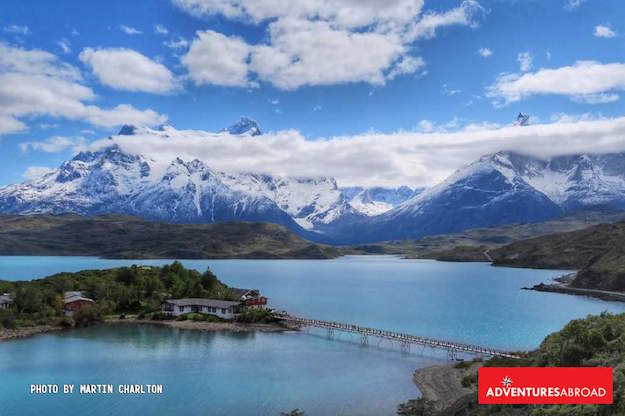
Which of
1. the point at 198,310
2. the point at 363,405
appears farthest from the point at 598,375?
the point at 198,310

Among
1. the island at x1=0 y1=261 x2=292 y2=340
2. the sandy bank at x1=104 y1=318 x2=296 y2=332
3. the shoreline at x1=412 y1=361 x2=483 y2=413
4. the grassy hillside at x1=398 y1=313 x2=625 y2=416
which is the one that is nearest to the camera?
the grassy hillside at x1=398 y1=313 x2=625 y2=416

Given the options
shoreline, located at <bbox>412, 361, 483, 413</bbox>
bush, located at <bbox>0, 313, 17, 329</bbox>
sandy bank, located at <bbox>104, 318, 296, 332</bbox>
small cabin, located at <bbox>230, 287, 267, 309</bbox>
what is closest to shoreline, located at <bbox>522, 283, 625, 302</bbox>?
small cabin, located at <bbox>230, 287, 267, 309</bbox>

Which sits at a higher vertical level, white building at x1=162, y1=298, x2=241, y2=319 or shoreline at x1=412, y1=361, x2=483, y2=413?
white building at x1=162, y1=298, x2=241, y2=319

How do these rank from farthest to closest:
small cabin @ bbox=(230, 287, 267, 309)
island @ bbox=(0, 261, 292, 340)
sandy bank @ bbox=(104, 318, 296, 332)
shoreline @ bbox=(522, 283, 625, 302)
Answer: shoreline @ bbox=(522, 283, 625, 302) → small cabin @ bbox=(230, 287, 267, 309) → sandy bank @ bbox=(104, 318, 296, 332) → island @ bbox=(0, 261, 292, 340)

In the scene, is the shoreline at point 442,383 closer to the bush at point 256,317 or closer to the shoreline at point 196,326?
the shoreline at point 196,326

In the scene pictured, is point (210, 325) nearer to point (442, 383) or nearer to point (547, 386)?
point (442, 383)

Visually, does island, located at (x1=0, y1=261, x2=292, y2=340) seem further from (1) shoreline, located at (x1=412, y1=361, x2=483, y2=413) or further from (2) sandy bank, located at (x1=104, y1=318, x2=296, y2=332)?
(1) shoreline, located at (x1=412, y1=361, x2=483, y2=413)

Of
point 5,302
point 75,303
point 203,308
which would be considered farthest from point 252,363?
point 5,302
